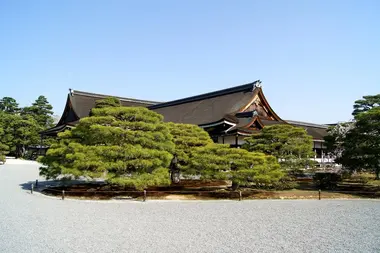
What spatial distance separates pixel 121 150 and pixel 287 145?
768 centimetres

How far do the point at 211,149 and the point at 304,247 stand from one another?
7.43 m

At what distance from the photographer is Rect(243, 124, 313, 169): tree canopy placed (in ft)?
47.5

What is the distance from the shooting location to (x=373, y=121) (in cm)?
1413

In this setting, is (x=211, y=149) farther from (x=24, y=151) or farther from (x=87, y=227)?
(x=24, y=151)

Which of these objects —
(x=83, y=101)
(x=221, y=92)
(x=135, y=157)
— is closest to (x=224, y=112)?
(x=221, y=92)

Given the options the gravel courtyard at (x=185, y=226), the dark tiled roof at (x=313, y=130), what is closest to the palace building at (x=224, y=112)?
the dark tiled roof at (x=313, y=130)

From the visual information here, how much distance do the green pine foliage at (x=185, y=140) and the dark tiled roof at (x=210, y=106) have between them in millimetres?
7250

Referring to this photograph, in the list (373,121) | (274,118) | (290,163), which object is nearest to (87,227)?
(290,163)

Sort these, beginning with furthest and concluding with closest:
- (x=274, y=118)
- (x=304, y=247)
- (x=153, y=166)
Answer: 1. (x=274, y=118)
2. (x=153, y=166)
3. (x=304, y=247)

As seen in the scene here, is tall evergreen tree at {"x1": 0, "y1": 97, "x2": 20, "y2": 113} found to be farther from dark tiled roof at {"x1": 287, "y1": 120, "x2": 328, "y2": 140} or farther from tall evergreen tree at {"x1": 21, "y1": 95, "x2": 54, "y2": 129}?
dark tiled roof at {"x1": 287, "y1": 120, "x2": 328, "y2": 140}

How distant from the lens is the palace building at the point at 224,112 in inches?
846

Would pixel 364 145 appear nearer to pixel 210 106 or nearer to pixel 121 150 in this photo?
pixel 121 150

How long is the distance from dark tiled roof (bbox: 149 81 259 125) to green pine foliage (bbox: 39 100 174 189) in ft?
36.1

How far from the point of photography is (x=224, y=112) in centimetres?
2478
